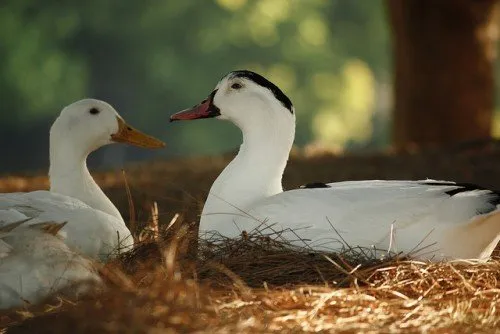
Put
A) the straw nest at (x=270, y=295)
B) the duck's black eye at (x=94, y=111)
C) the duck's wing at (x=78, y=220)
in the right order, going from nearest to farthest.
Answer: the straw nest at (x=270, y=295) → the duck's wing at (x=78, y=220) → the duck's black eye at (x=94, y=111)

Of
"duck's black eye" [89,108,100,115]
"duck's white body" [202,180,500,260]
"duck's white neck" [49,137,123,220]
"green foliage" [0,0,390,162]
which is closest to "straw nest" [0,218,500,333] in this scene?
"duck's white body" [202,180,500,260]

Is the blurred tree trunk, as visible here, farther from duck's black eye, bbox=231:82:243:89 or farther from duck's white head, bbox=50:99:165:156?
duck's black eye, bbox=231:82:243:89

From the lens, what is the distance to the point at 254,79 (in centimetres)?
538

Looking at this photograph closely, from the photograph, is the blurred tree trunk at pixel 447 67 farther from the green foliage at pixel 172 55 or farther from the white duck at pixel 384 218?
the green foliage at pixel 172 55

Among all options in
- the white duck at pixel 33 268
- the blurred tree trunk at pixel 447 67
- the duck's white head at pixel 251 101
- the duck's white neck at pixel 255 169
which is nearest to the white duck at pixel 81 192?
the white duck at pixel 33 268

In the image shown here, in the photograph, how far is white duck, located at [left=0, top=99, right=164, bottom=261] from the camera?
5.25 metres

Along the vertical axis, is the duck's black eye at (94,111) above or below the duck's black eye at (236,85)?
below

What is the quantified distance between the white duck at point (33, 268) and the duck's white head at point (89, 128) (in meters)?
1.70

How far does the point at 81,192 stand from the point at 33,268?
1704 mm

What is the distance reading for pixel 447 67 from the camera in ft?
40.8

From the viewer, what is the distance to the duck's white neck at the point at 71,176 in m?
6.19

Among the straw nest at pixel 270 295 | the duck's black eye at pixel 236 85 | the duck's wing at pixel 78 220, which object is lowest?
the straw nest at pixel 270 295

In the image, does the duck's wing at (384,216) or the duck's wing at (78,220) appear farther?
the duck's wing at (78,220)

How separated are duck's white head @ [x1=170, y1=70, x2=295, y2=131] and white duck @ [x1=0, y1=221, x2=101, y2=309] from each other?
1.28 m
